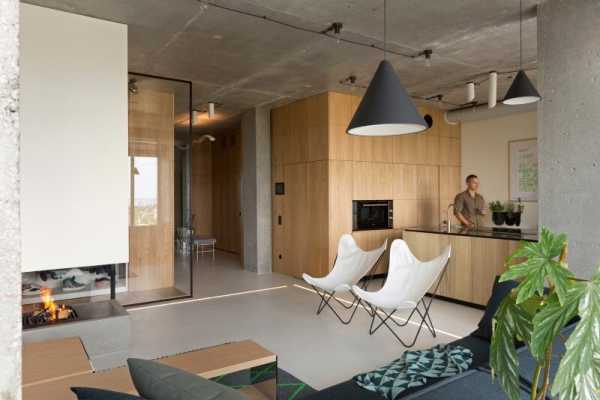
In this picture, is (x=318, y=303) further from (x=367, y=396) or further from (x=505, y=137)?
(x=505, y=137)

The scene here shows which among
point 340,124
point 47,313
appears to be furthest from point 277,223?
point 47,313

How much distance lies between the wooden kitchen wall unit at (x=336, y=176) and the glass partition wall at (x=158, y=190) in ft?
6.69

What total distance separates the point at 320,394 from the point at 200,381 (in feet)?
3.26

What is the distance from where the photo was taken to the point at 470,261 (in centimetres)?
524

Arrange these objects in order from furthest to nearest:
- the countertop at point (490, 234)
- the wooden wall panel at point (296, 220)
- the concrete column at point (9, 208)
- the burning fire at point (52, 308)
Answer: the wooden wall panel at point (296, 220) → the countertop at point (490, 234) → the burning fire at point (52, 308) → the concrete column at point (9, 208)

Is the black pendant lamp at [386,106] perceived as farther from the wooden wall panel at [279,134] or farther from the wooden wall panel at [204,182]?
the wooden wall panel at [204,182]

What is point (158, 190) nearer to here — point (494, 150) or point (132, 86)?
point (132, 86)

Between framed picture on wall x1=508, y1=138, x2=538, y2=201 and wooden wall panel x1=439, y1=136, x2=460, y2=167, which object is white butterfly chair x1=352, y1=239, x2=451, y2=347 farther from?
wooden wall panel x1=439, y1=136, x2=460, y2=167

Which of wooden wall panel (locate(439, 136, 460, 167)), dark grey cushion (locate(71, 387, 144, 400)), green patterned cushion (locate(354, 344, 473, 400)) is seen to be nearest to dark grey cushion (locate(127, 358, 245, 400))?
dark grey cushion (locate(71, 387, 144, 400))

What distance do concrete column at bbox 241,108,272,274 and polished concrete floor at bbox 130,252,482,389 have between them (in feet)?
4.92

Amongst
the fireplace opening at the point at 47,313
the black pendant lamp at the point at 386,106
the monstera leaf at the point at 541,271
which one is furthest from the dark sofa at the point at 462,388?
the fireplace opening at the point at 47,313

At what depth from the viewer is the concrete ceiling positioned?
3713 millimetres

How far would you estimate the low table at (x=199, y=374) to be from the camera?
7.06ft

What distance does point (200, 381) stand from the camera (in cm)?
131
